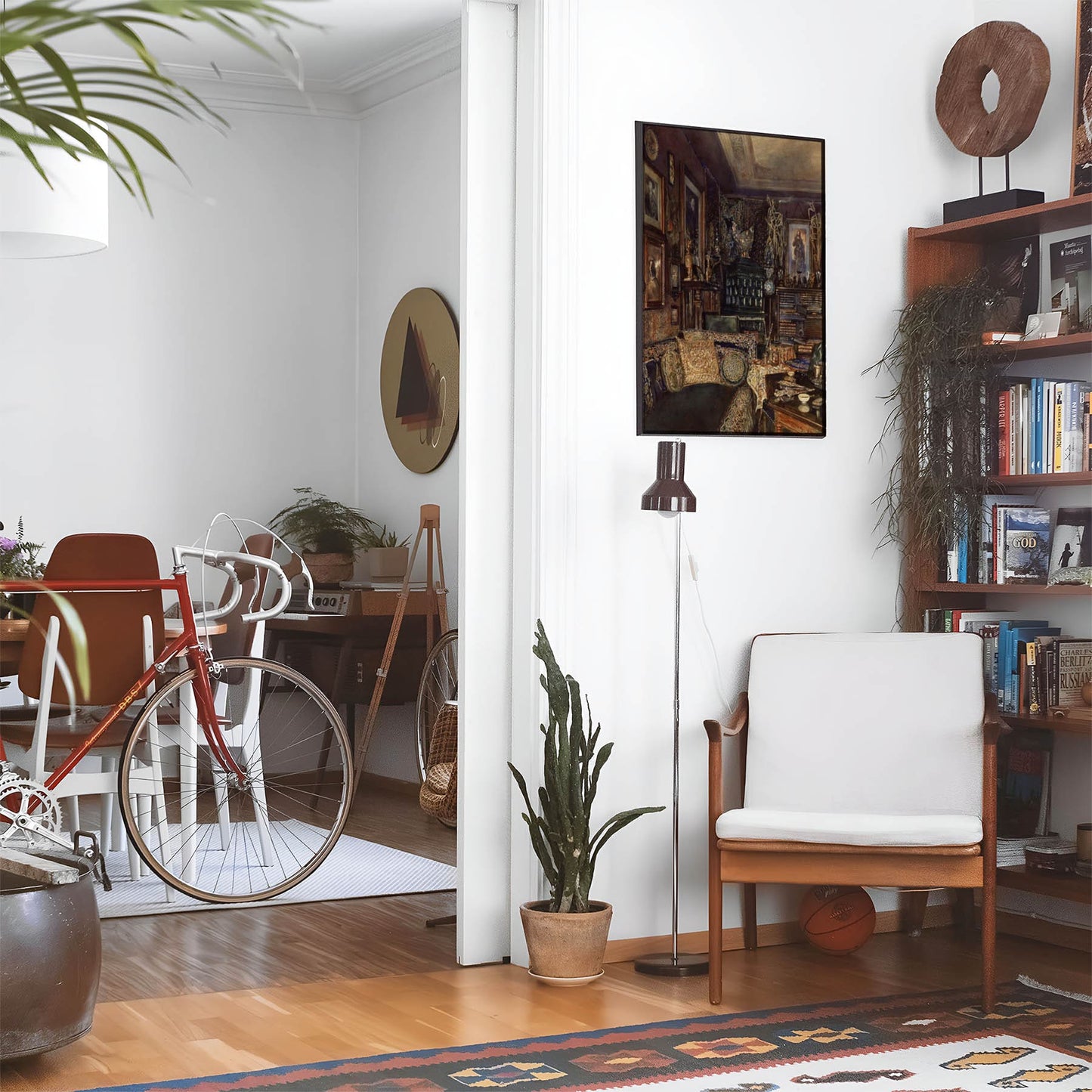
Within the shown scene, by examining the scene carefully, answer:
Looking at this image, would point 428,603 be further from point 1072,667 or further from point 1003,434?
point 1072,667

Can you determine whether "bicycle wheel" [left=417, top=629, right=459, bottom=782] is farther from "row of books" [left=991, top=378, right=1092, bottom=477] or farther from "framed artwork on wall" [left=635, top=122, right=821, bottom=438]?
"row of books" [left=991, top=378, right=1092, bottom=477]

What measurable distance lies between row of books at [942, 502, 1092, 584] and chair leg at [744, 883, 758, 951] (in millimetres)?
1019

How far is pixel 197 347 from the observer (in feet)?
22.5

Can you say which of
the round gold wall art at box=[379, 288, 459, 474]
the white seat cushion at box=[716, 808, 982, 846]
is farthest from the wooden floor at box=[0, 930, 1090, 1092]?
the round gold wall art at box=[379, 288, 459, 474]

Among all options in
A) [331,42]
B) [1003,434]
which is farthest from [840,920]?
[331,42]

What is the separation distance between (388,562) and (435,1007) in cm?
327

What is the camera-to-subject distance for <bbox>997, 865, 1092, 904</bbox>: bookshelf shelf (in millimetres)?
3699

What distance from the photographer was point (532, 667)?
3.61 m

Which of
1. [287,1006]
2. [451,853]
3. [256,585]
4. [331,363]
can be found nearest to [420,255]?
[331,363]

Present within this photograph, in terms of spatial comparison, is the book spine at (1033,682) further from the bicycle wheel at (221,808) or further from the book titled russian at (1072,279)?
the bicycle wheel at (221,808)

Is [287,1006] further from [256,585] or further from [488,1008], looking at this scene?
[256,585]

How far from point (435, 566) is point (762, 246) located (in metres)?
2.85

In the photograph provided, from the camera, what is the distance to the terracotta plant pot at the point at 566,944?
3.39m

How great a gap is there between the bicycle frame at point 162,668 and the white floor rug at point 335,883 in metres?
0.47
